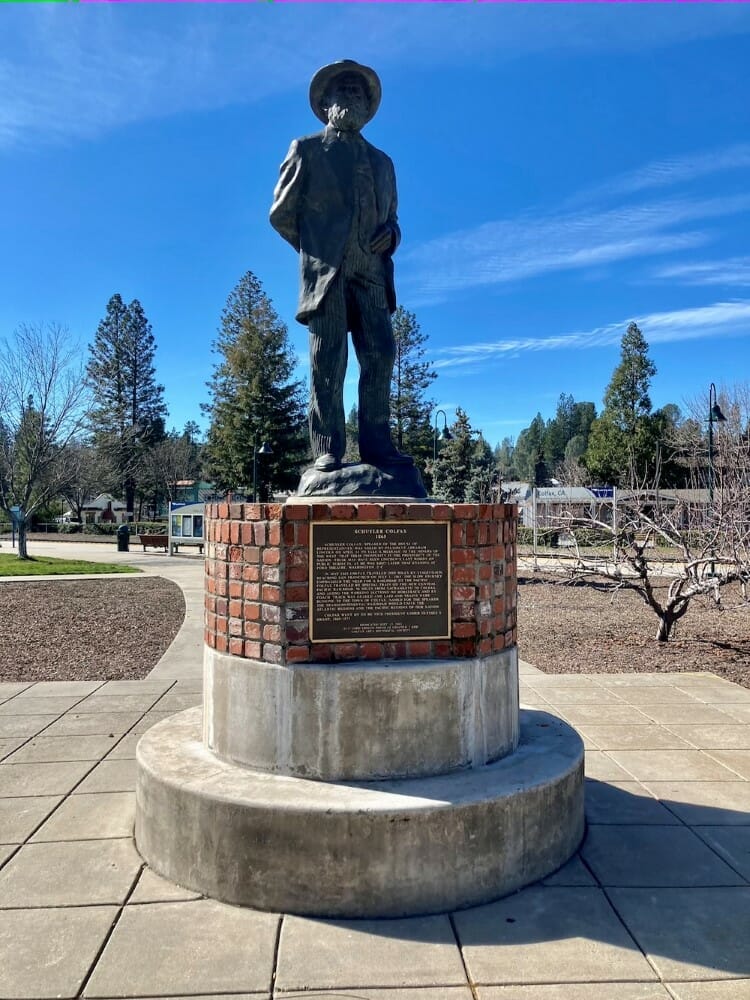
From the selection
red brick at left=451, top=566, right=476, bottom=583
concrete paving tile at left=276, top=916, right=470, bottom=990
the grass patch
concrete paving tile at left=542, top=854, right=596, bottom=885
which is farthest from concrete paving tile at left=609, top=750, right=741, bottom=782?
the grass patch

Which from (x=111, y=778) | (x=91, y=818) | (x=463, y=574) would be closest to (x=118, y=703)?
(x=111, y=778)

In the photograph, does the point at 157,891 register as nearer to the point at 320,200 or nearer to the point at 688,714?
the point at 320,200

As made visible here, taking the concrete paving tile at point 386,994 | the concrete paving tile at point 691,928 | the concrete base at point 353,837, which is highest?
the concrete base at point 353,837

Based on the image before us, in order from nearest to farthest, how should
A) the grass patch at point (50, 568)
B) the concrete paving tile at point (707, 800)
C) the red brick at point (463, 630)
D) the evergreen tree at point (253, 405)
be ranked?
the red brick at point (463, 630) → the concrete paving tile at point (707, 800) → the grass patch at point (50, 568) → the evergreen tree at point (253, 405)

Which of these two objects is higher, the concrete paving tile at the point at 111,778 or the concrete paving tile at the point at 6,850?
the concrete paving tile at the point at 6,850

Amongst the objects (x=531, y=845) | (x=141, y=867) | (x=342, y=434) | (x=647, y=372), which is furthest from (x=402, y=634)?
(x=647, y=372)

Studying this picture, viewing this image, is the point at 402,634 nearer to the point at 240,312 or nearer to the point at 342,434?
the point at 342,434

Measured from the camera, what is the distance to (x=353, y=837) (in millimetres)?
2816

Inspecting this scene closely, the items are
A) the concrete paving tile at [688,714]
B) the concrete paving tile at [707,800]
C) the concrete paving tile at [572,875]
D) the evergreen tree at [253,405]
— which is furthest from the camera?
the evergreen tree at [253,405]

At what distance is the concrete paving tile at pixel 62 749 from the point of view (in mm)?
4652

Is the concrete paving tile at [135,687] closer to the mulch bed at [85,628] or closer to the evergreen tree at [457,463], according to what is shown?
the mulch bed at [85,628]

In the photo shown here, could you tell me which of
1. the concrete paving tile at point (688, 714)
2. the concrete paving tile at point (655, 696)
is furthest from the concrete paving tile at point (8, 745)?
the concrete paving tile at point (655, 696)

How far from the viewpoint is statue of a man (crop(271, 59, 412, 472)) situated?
13.1ft

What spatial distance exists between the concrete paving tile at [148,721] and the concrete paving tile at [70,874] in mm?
1864
